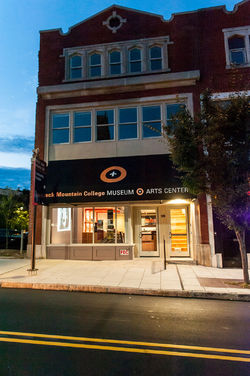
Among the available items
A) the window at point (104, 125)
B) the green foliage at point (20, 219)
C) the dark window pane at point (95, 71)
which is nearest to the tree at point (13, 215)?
the green foliage at point (20, 219)

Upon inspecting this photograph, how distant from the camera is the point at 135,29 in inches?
506

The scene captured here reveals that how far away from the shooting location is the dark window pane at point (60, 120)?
1278 centimetres

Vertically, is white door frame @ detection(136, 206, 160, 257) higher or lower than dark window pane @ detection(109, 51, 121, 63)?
lower

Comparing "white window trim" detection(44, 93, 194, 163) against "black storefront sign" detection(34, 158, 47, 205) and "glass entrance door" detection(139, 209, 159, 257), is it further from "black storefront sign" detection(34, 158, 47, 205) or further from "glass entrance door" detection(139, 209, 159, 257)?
"glass entrance door" detection(139, 209, 159, 257)

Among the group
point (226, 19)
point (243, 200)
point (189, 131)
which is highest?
point (226, 19)

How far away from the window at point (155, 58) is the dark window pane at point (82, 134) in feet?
15.8

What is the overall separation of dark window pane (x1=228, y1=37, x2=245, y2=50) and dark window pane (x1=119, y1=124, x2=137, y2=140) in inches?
250

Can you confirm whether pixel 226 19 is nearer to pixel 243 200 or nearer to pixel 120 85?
pixel 120 85

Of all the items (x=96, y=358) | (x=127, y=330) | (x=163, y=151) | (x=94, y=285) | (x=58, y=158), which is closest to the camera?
(x=96, y=358)

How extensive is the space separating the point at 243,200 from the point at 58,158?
8929mm

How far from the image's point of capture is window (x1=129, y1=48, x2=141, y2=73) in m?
12.7

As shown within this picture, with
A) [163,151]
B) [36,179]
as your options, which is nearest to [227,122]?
[163,151]

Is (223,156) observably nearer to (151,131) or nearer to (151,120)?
(151,131)

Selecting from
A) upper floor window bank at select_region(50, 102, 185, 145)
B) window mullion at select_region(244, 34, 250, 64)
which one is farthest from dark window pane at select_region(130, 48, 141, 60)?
window mullion at select_region(244, 34, 250, 64)
